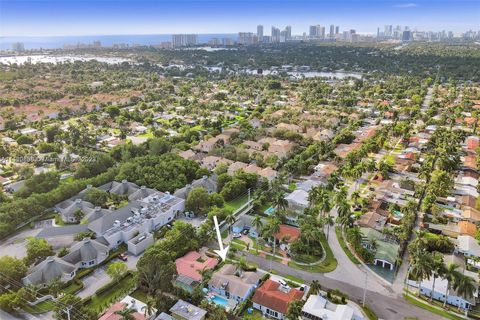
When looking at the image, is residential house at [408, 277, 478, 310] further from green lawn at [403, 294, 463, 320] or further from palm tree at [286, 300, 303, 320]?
palm tree at [286, 300, 303, 320]

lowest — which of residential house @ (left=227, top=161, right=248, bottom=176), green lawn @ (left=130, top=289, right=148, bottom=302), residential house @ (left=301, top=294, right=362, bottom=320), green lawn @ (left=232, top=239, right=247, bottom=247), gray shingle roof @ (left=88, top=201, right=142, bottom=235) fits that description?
green lawn @ (left=130, top=289, right=148, bottom=302)

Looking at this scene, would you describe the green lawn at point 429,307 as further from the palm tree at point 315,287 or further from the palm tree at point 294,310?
the palm tree at point 294,310

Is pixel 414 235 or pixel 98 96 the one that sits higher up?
pixel 98 96

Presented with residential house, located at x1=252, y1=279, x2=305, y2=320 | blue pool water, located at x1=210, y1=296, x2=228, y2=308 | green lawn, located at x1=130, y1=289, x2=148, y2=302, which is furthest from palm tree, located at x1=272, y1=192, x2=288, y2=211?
green lawn, located at x1=130, y1=289, x2=148, y2=302

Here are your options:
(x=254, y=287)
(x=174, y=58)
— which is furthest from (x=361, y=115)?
(x=174, y=58)

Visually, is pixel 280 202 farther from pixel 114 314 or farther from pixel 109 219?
pixel 114 314

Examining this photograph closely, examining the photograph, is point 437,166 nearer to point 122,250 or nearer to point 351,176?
point 351,176

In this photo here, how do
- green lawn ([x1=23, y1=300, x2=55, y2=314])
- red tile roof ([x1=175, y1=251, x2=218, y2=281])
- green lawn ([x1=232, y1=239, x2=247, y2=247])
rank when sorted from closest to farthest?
green lawn ([x1=23, y1=300, x2=55, y2=314])
red tile roof ([x1=175, y1=251, x2=218, y2=281])
green lawn ([x1=232, y1=239, x2=247, y2=247])

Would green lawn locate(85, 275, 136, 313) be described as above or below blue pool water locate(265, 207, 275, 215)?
below

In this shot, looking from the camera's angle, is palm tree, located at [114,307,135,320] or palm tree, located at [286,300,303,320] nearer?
palm tree, located at [114,307,135,320]
